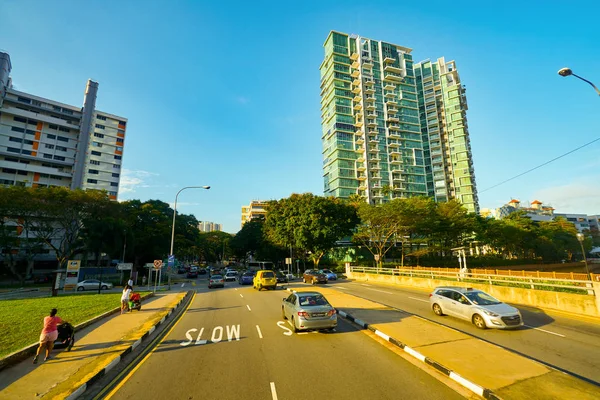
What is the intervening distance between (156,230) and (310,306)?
145ft

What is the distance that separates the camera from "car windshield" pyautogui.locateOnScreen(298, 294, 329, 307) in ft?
36.8

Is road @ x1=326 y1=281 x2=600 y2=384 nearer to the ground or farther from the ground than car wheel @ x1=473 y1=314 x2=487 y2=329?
nearer to the ground

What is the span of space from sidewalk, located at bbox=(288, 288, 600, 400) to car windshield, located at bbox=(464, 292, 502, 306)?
236 cm

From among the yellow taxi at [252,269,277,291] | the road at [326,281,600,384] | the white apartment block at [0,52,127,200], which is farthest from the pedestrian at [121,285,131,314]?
the white apartment block at [0,52,127,200]

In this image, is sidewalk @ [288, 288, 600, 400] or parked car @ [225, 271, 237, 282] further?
parked car @ [225, 271, 237, 282]

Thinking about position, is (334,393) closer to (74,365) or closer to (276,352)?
(276,352)

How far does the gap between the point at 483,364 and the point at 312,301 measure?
598 cm

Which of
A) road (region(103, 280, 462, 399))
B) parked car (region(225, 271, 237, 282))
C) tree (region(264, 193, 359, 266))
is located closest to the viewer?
road (region(103, 280, 462, 399))

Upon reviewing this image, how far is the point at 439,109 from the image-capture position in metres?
104

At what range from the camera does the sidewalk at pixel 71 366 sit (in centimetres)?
640

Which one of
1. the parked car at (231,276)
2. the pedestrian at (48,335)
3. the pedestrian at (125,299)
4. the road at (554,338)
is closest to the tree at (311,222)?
the parked car at (231,276)

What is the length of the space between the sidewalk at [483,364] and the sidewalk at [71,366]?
8.61 metres

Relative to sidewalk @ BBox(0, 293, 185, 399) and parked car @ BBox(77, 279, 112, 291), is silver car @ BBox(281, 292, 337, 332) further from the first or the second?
parked car @ BBox(77, 279, 112, 291)

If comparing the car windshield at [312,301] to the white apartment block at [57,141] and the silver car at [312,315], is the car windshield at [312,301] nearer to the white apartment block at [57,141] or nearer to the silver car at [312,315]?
the silver car at [312,315]
